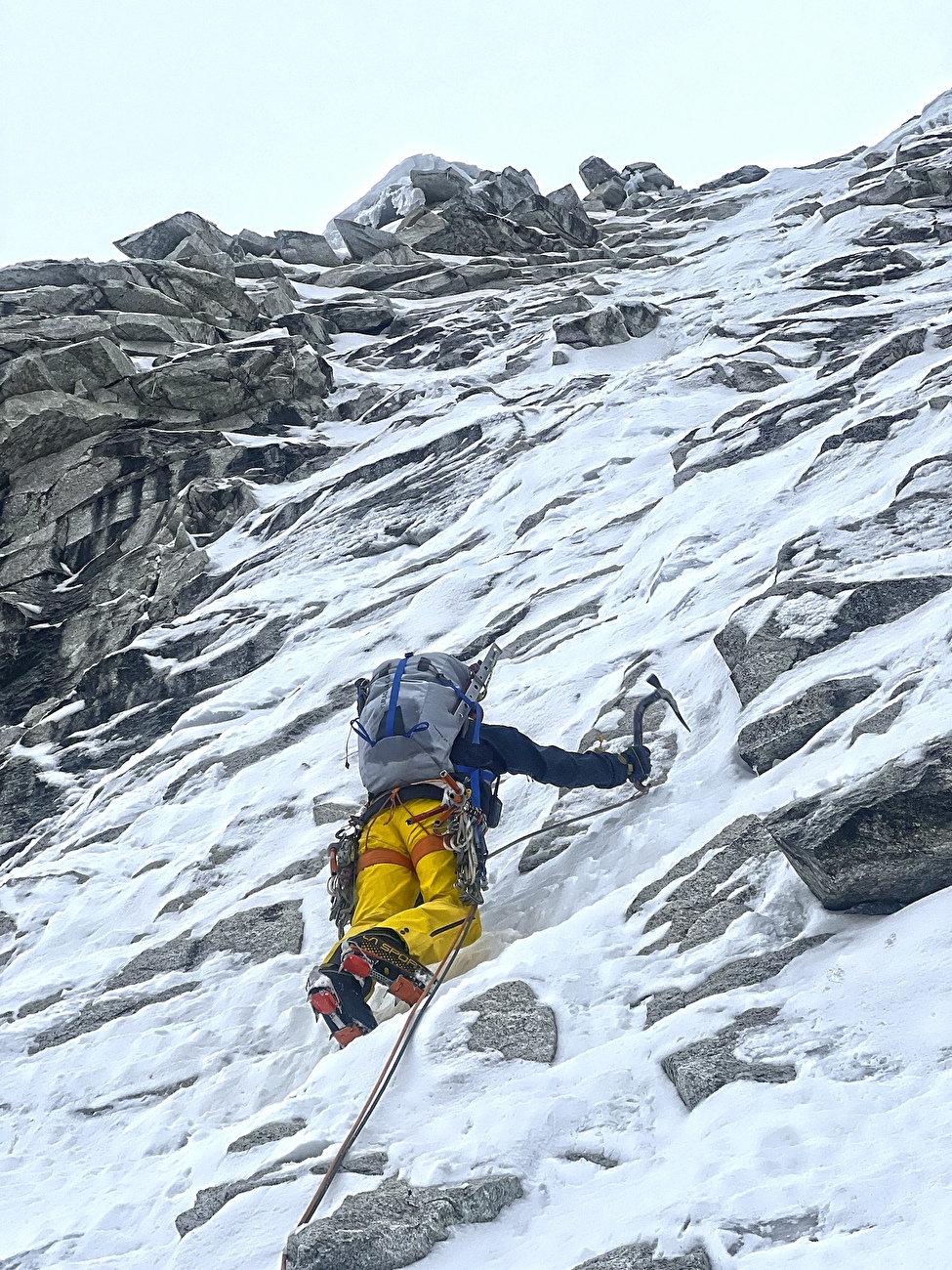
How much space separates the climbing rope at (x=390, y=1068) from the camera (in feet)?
A: 10.6

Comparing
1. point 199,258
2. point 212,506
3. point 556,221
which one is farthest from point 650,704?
point 556,221

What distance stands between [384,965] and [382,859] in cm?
77

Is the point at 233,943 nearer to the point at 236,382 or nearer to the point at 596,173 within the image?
the point at 236,382

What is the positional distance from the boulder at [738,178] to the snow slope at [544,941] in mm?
33445

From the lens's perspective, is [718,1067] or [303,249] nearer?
[718,1067]

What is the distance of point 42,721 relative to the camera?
432 inches

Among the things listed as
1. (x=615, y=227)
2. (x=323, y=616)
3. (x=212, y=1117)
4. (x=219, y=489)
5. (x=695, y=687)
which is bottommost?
(x=212, y=1117)

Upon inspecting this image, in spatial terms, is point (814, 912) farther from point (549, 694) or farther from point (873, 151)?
point (873, 151)

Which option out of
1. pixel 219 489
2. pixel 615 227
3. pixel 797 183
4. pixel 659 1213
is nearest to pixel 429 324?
pixel 219 489

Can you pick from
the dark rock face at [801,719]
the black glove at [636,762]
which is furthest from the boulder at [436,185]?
the dark rock face at [801,719]

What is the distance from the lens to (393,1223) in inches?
117

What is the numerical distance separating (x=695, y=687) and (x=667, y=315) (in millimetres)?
15637

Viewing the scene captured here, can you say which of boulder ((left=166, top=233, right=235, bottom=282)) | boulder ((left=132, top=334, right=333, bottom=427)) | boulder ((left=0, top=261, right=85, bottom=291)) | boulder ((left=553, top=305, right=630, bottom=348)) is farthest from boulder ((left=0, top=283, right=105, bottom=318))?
boulder ((left=553, top=305, right=630, bottom=348))

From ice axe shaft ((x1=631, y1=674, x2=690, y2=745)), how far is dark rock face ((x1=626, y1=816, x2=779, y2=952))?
3.15 ft
